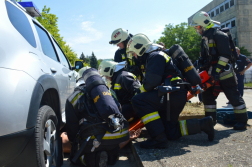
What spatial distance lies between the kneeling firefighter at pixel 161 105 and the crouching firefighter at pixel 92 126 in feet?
1.42

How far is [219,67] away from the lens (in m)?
3.64

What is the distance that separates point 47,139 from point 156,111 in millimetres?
1523

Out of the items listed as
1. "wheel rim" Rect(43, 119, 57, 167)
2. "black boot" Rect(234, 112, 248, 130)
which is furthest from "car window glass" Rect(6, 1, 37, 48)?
"black boot" Rect(234, 112, 248, 130)

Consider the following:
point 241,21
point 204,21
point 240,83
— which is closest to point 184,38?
point 241,21

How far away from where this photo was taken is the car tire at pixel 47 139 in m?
1.68

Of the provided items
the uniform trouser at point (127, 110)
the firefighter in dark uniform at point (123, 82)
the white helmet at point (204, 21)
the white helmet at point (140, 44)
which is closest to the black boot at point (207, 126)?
the firefighter in dark uniform at point (123, 82)

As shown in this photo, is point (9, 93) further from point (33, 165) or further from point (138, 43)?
point (138, 43)

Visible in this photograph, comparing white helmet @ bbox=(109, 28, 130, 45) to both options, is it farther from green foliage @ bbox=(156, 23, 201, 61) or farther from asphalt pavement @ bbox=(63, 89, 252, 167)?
green foliage @ bbox=(156, 23, 201, 61)

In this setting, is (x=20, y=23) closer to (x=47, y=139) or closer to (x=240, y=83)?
(x=47, y=139)

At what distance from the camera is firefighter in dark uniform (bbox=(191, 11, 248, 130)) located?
11.9 ft

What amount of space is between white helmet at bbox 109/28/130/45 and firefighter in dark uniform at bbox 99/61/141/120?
1.42 metres

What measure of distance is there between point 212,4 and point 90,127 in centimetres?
4720

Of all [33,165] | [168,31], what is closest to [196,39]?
[168,31]

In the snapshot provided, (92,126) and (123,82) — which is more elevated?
(123,82)
